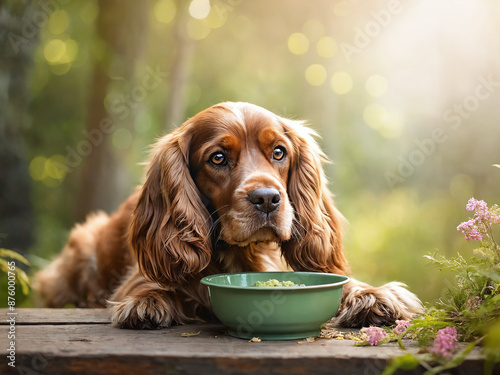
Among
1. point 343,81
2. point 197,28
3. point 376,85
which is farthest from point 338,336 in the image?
point 376,85

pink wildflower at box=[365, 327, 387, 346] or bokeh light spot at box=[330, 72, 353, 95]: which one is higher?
bokeh light spot at box=[330, 72, 353, 95]

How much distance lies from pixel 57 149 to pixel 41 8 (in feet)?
27.1

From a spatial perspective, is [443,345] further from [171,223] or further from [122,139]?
[122,139]

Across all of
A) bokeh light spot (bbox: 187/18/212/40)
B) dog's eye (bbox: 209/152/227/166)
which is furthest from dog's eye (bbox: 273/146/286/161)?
bokeh light spot (bbox: 187/18/212/40)

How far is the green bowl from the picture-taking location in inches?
77.3

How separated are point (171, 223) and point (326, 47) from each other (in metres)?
11.7

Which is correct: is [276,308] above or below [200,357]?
above

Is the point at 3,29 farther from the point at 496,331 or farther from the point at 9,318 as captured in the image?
the point at 496,331

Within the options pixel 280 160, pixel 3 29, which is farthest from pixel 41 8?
pixel 280 160

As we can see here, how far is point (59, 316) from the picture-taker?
2.63 m

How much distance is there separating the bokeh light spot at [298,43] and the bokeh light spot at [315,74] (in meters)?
0.85

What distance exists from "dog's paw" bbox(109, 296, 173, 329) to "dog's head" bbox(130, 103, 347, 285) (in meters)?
0.14

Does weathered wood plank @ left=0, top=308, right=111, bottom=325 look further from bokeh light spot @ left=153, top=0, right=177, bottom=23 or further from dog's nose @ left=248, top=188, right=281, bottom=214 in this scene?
bokeh light spot @ left=153, top=0, right=177, bottom=23

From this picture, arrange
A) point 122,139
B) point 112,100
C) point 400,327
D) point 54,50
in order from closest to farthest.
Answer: point 400,327, point 122,139, point 112,100, point 54,50
